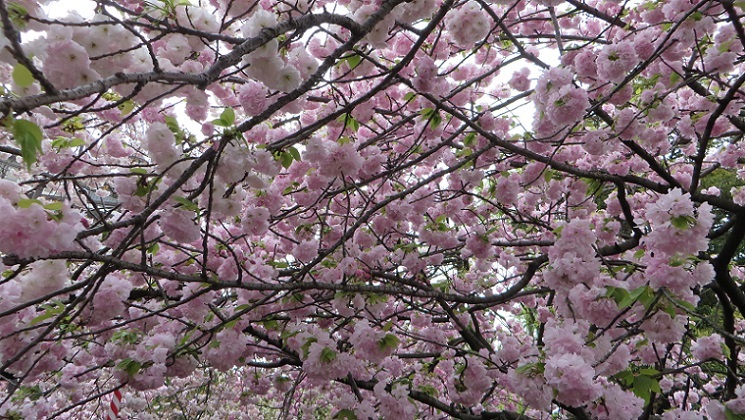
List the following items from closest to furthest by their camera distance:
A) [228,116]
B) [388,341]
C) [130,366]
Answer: [228,116] → [130,366] → [388,341]

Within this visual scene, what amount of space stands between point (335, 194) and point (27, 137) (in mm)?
1875

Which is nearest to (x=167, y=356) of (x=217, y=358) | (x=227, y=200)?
(x=217, y=358)

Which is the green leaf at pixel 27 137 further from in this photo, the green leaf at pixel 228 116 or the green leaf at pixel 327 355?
the green leaf at pixel 327 355

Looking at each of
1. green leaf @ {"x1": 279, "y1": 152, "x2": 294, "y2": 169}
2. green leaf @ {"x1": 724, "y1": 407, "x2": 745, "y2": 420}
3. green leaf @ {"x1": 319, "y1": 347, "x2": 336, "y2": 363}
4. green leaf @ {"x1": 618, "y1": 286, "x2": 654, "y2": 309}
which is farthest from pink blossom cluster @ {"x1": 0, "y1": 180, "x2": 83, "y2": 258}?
green leaf @ {"x1": 724, "y1": 407, "x2": 745, "y2": 420}

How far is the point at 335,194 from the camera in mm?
2807

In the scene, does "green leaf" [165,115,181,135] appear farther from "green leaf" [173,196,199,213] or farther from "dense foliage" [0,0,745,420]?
"green leaf" [173,196,199,213]

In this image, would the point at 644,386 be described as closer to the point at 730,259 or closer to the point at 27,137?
the point at 730,259

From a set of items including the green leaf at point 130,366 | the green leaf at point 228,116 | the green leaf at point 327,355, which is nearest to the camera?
the green leaf at point 228,116

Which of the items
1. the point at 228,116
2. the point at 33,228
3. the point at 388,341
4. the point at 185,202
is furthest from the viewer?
the point at 388,341

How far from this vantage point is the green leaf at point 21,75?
106 centimetres

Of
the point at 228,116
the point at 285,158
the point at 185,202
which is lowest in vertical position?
the point at 185,202

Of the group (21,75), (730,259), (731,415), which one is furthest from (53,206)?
(730,259)

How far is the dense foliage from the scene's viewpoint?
1.66 m

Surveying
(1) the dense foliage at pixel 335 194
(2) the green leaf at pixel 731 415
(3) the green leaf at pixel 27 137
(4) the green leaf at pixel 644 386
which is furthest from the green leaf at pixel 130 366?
(2) the green leaf at pixel 731 415
